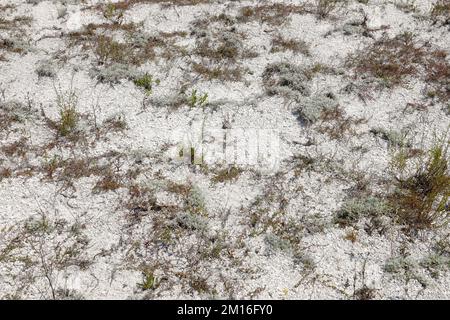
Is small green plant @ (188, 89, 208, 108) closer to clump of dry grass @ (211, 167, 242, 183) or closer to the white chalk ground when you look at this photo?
the white chalk ground

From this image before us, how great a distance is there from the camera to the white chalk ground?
7.41m

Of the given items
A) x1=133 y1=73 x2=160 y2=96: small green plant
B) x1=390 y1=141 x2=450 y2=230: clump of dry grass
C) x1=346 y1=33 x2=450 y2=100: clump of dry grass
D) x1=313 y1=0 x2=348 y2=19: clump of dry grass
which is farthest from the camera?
x1=313 y1=0 x2=348 y2=19: clump of dry grass

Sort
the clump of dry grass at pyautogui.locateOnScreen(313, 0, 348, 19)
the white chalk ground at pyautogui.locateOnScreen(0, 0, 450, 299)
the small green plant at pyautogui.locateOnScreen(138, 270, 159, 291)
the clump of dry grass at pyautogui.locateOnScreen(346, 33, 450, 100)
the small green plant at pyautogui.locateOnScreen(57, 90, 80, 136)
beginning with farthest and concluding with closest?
the clump of dry grass at pyautogui.locateOnScreen(313, 0, 348, 19) < the clump of dry grass at pyautogui.locateOnScreen(346, 33, 450, 100) < the small green plant at pyautogui.locateOnScreen(57, 90, 80, 136) < the white chalk ground at pyautogui.locateOnScreen(0, 0, 450, 299) < the small green plant at pyautogui.locateOnScreen(138, 270, 159, 291)

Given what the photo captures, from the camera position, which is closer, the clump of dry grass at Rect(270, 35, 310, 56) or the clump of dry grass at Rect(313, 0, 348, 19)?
the clump of dry grass at Rect(270, 35, 310, 56)

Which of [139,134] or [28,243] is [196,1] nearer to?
[139,134]

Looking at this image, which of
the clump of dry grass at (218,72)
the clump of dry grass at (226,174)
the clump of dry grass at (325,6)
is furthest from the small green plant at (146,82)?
the clump of dry grass at (325,6)

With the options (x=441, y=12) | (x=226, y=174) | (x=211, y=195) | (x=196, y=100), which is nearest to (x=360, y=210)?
(x=226, y=174)

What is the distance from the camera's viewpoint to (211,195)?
8906mm

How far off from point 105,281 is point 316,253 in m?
3.83

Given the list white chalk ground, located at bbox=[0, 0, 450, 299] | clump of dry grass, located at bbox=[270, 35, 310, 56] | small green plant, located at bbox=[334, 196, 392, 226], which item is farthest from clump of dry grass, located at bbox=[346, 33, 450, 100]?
small green plant, located at bbox=[334, 196, 392, 226]

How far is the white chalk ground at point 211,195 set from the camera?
24.3 feet

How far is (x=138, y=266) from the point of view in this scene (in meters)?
7.57

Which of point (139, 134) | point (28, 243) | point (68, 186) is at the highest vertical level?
point (139, 134)
